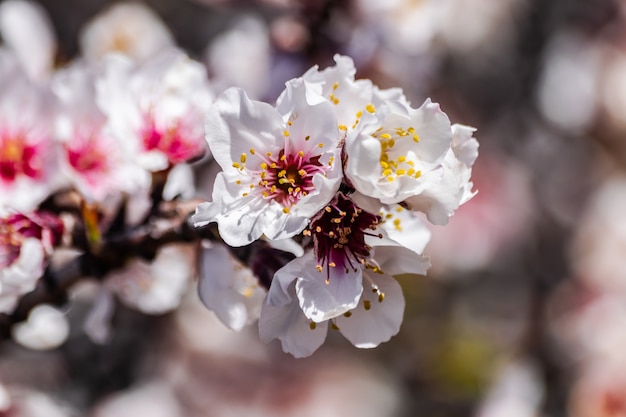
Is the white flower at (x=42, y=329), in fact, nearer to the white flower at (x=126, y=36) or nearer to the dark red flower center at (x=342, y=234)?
the dark red flower center at (x=342, y=234)

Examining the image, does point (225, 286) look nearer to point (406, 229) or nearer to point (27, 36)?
point (406, 229)

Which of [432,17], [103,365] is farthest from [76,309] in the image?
[432,17]

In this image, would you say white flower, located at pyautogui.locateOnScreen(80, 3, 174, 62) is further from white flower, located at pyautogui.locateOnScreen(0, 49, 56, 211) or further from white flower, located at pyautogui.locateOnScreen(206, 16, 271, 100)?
white flower, located at pyautogui.locateOnScreen(0, 49, 56, 211)

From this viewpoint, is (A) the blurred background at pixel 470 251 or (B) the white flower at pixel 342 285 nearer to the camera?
(B) the white flower at pixel 342 285

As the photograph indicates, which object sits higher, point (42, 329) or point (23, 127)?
point (23, 127)

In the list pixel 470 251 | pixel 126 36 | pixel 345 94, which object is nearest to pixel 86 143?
pixel 345 94

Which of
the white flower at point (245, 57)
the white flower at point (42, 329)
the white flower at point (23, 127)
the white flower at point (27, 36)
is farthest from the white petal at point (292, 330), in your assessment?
the white flower at point (245, 57)
